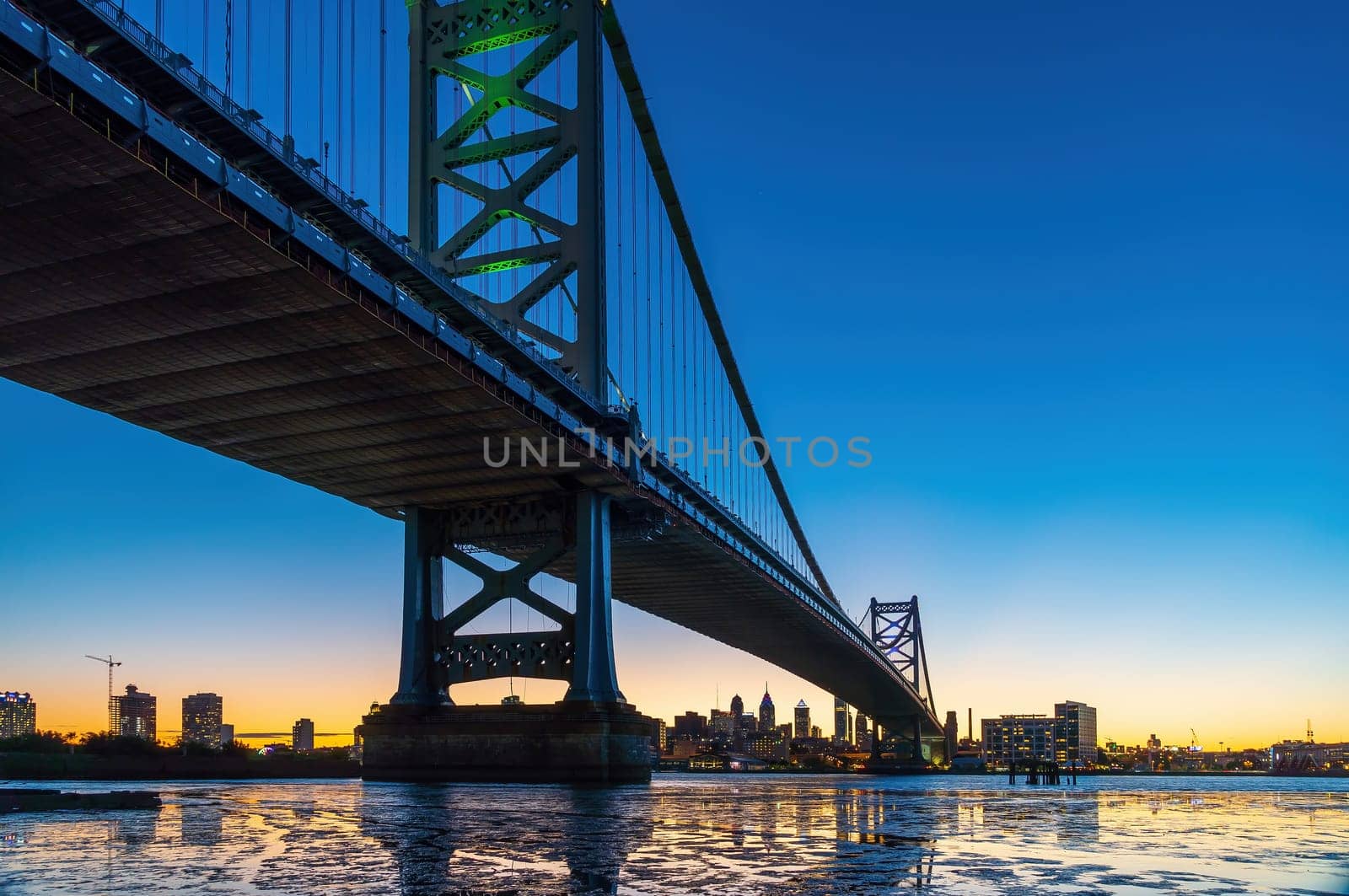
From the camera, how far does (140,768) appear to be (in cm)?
6012

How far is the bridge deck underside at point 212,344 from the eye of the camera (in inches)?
1113

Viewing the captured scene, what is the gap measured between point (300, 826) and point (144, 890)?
10291mm

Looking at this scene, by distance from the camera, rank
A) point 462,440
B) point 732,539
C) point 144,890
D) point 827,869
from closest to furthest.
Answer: point 144,890
point 827,869
point 462,440
point 732,539

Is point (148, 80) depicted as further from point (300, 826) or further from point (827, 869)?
point (827, 869)

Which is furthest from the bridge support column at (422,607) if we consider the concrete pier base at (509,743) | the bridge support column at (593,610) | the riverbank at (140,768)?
the riverbank at (140,768)

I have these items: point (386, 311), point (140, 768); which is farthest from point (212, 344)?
point (140, 768)

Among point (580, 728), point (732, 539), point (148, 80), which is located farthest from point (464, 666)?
point (148, 80)

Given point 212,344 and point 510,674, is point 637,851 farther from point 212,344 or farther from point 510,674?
point 510,674

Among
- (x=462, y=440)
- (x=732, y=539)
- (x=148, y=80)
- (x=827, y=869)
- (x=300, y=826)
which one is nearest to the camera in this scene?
(x=827, y=869)

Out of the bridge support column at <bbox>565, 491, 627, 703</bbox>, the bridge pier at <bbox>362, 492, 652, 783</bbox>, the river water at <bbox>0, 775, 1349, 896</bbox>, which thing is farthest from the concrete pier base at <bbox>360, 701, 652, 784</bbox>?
the river water at <bbox>0, 775, 1349, 896</bbox>

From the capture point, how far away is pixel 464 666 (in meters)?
57.7

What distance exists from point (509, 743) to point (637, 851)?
3584 centimetres

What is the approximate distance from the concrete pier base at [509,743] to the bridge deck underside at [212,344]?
9399mm

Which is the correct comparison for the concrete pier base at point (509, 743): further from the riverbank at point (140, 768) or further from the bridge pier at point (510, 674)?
the riverbank at point (140, 768)
